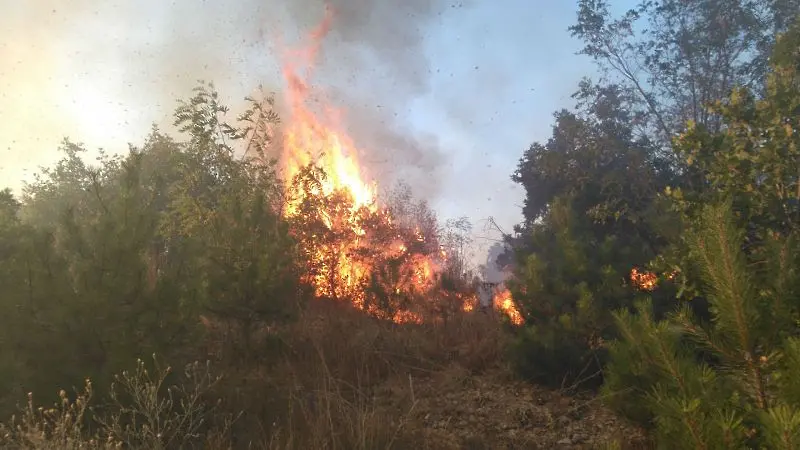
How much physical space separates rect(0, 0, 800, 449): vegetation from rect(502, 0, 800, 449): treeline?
0.02 metres

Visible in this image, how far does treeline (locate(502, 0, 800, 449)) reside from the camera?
1.94m

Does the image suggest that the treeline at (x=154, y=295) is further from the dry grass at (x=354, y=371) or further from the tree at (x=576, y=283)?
the tree at (x=576, y=283)

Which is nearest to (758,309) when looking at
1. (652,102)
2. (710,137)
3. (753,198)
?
(753,198)

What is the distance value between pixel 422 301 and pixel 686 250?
7567mm

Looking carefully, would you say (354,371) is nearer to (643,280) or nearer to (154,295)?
(154,295)

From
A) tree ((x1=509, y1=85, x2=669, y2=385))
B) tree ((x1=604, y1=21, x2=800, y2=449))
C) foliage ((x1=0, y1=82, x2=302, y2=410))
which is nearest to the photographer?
tree ((x1=604, y1=21, x2=800, y2=449))

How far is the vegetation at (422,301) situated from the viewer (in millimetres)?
2164

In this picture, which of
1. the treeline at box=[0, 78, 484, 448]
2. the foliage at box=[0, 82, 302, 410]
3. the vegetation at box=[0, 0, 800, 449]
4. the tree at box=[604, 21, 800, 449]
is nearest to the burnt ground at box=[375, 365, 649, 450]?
the vegetation at box=[0, 0, 800, 449]

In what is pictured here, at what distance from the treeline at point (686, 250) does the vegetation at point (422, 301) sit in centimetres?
2

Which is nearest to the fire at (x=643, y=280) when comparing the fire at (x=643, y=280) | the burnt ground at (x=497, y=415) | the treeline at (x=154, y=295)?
the fire at (x=643, y=280)

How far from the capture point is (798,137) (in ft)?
16.6

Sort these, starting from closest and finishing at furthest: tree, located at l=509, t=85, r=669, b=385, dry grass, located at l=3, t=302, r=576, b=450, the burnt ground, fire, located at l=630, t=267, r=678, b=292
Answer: dry grass, located at l=3, t=302, r=576, b=450
the burnt ground
tree, located at l=509, t=85, r=669, b=385
fire, located at l=630, t=267, r=678, b=292

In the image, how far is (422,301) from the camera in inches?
478

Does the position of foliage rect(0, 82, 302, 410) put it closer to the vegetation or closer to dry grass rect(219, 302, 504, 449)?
the vegetation
